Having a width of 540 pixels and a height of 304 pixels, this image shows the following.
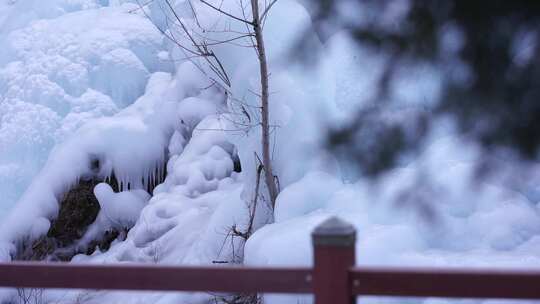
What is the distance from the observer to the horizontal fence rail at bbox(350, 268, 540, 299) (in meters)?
1.47

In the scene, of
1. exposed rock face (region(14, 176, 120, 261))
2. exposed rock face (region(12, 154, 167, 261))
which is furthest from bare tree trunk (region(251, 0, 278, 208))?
exposed rock face (region(14, 176, 120, 261))

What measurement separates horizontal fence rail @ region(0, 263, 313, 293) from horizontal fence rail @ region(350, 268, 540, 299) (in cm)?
17

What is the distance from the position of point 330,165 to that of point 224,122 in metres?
3.08

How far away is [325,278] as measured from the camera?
1585 mm

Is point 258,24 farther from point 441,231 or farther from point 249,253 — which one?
point 441,231

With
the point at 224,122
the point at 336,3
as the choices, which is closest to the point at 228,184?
the point at 224,122

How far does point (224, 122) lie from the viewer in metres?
7.29

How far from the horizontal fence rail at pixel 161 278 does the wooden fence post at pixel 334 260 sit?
0.05 metres

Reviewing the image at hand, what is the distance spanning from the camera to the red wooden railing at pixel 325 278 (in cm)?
149

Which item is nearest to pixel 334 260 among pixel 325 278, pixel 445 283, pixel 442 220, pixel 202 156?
pixel 325 278

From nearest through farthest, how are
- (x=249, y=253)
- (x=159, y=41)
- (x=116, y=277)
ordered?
(x=116, y=277) < (x=249, y=253) < (x=159, y=41)

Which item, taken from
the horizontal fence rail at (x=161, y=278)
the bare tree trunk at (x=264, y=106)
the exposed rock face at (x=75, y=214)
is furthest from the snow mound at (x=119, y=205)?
the horizontal fence rail at (x=161, y=278)

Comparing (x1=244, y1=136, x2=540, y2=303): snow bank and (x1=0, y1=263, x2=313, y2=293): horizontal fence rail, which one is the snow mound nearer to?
(x1=244, y1=136, x2=540, y2=303): snow bank

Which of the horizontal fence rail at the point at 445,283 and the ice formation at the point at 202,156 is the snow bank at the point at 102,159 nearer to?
the ice formation at the point at 202,156
